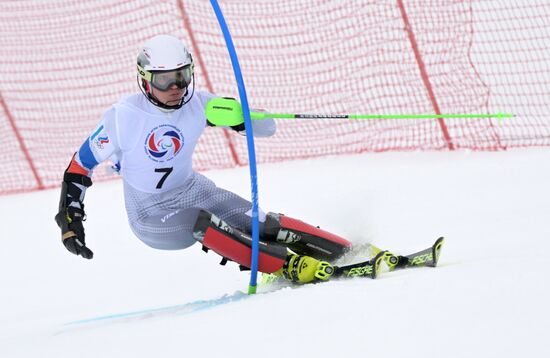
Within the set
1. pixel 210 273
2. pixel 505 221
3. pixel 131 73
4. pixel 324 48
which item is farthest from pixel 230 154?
pixel 505 221

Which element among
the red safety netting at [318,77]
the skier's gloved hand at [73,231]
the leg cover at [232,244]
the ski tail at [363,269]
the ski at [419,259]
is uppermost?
the red safety netting at [318,77]

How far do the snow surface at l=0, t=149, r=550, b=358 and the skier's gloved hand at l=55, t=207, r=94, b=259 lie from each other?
415mm

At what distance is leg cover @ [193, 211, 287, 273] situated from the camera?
4.91 metres

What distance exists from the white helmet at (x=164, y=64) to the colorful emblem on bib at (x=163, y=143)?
262 mm

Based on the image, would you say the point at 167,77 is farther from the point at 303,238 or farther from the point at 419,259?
the point at 419,259

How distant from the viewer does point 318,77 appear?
11.1 metres

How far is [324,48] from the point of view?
11.0m

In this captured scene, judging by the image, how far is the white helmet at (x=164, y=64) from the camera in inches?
192

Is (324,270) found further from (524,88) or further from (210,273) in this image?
(524,88)

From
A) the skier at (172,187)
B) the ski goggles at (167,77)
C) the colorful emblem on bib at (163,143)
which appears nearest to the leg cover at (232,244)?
the skier at (172,187)

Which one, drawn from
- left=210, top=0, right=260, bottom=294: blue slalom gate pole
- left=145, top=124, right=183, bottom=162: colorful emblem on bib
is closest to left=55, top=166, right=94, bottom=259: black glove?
left=145, top=124, right=183, bottom=162: colorful emblem on bib

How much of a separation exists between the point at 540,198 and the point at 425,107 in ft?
10.6

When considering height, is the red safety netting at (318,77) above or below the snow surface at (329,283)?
above

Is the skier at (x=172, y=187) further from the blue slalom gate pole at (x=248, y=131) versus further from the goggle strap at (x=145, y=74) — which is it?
the blue slalom gate pole at (x=248, y=131)
